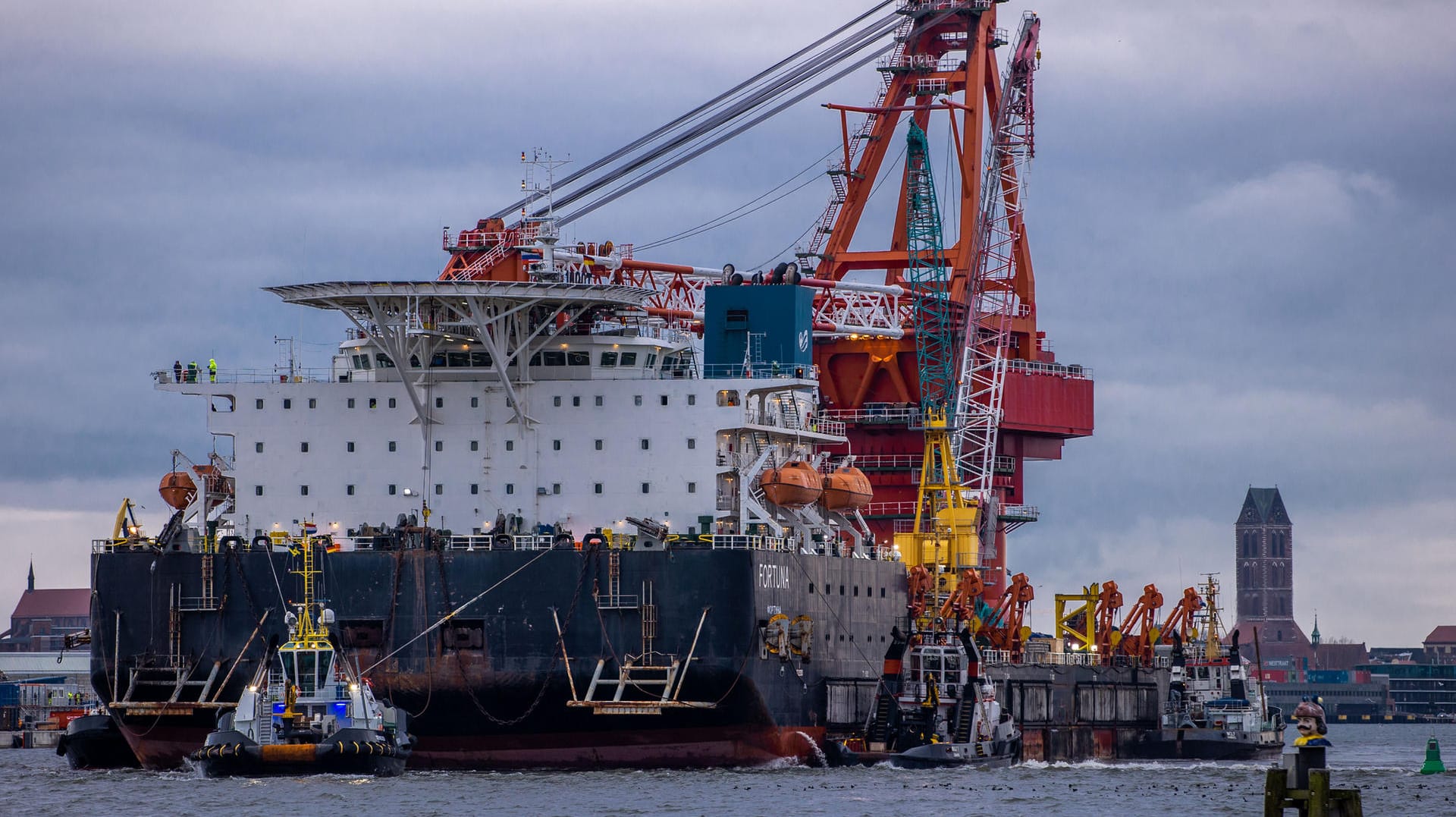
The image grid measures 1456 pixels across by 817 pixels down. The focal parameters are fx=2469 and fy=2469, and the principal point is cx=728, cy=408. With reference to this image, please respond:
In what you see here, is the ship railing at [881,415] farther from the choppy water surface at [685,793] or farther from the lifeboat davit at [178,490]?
the lifeboat davit at [178,490]

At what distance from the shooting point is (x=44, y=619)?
596 feet

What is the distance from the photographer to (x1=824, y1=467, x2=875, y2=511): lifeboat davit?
2458 inches

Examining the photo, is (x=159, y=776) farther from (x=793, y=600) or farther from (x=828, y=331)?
(x=828, y=331)

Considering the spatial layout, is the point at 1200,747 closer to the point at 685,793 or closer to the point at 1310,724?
the point at 685,793

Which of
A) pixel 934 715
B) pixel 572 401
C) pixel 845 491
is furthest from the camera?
pixel 845 491

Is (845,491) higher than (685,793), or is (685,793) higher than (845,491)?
(845,491)

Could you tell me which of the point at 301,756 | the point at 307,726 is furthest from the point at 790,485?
the point at 301,756

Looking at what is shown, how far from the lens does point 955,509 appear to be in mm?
75250

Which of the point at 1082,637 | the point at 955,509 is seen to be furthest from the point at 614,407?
the point at 1082,637

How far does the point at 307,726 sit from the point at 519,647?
5233 mm

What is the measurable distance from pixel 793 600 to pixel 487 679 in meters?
7.61

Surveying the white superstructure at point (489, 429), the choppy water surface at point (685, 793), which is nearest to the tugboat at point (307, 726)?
the choppy water surface at point (685, 793)

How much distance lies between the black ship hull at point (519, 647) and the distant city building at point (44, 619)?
120m

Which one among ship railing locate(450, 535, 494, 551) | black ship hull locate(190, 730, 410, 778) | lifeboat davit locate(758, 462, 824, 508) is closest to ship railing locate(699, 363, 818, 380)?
lifeboat davit locate(758, 462, 824, 508)
